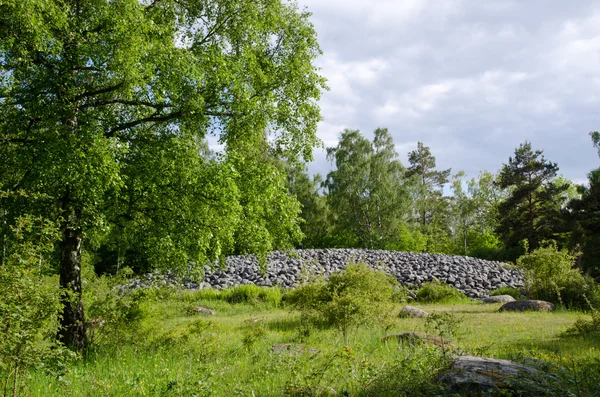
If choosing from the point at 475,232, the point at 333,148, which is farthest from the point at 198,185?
the point at 475,232

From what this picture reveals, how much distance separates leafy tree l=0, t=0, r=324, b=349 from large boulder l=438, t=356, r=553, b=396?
4107 millimetres

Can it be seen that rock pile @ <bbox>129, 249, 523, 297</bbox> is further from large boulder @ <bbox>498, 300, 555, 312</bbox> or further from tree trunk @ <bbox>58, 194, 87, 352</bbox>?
tree trunk @ <bbox>58, 194, 87, 352</bbox>

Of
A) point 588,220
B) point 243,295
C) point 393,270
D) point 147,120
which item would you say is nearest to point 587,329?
point 147,120

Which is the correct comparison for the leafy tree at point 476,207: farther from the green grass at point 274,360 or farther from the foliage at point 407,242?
the green grass at point 274,360

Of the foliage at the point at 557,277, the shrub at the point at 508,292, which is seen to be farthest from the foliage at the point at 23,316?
the shrub at the point at 508,292

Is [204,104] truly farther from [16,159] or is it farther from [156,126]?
[16,159]

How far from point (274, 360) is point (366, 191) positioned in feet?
103

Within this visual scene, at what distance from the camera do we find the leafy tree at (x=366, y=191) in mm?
36341

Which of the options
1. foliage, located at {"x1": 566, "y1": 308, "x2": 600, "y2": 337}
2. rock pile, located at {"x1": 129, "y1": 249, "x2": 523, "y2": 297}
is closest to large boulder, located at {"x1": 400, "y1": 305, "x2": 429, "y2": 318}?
foliage, located at {"x1": 566, "y1": 308, "x2": 600, "y2": 337}

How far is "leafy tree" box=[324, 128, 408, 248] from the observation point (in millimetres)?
36341

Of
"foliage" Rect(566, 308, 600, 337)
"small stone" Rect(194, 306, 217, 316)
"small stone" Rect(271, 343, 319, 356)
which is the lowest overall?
"small stone" Rect(194, 306, 217, 316)

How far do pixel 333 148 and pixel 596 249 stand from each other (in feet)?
67.6

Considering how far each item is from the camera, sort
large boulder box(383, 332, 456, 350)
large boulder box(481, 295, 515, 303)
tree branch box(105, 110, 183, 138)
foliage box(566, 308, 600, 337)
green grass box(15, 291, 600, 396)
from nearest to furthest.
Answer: green grass box(15, 291, 600, 396) → large boulder box(383, 332, 456, 350) → tree branch box(105, 110, 183, 138) → foliage box(566, 308, 600, 337) → large boulder box(481, 295, 515, 303)

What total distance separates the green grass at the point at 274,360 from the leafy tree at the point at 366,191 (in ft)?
82.5
